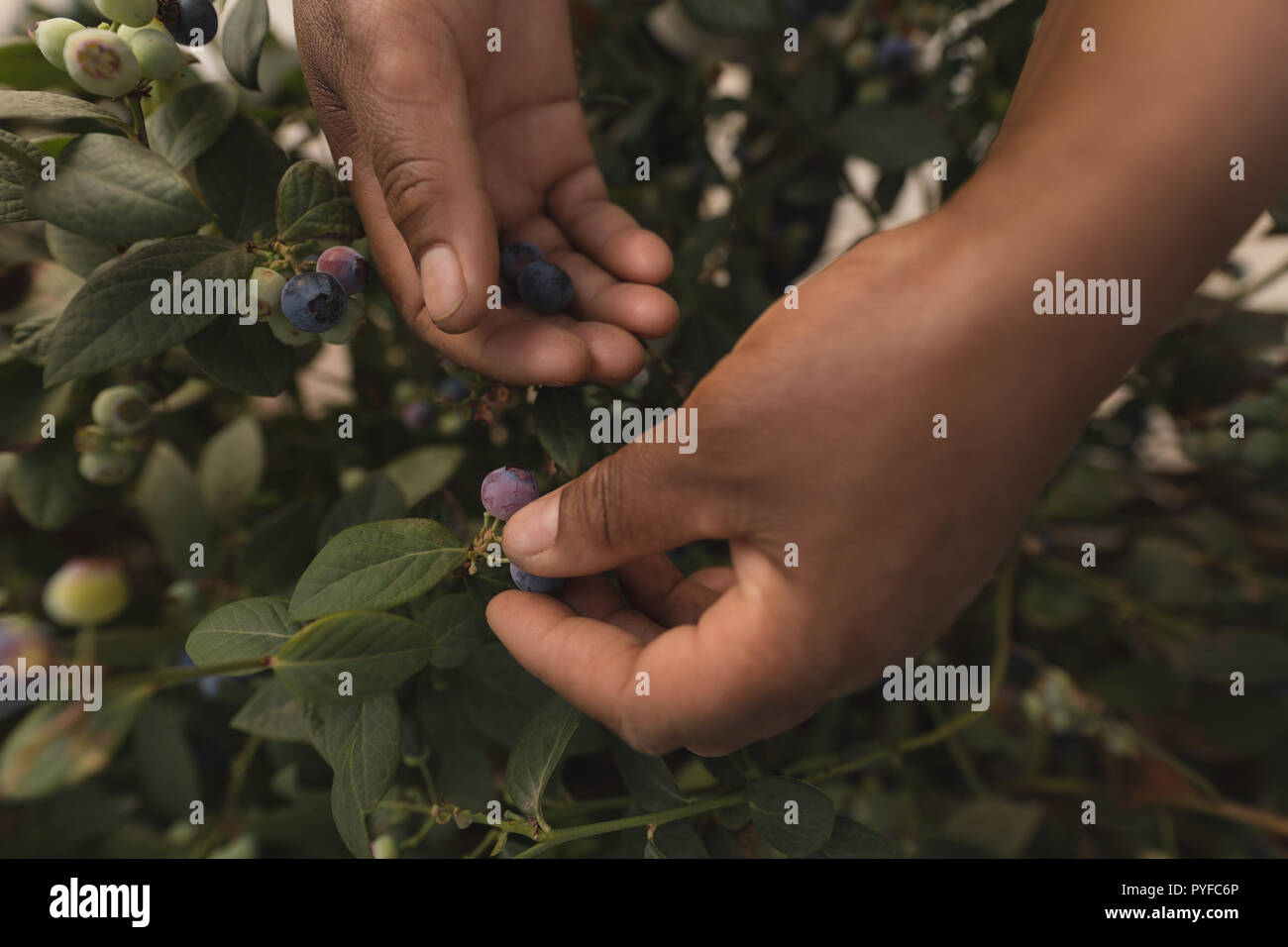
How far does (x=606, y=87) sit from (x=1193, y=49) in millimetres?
744

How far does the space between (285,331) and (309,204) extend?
0.33ft

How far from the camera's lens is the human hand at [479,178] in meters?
0.57

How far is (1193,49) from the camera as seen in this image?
18.9 inches

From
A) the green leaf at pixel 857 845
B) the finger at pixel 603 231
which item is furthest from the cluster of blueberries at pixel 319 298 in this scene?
the green leaf at pixel 857 845

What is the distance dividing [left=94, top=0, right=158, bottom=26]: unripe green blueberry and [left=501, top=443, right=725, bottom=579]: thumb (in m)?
0.48

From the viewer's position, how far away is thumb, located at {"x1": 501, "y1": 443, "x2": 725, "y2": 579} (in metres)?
0.51

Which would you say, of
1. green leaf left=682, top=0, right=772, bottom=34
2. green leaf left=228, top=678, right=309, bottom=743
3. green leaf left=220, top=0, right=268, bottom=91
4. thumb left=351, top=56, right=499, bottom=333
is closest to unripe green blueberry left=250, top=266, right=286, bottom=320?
thumb left=351, top=56, right=499, bottom=333

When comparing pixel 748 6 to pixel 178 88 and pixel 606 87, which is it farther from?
pixel 178 88

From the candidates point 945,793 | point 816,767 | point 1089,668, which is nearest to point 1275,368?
point 1089,668

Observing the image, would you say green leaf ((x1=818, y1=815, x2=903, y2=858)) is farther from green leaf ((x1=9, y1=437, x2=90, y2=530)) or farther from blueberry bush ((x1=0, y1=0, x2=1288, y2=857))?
green leaf ((x1=9, y1=437, x2=90, y2=530))

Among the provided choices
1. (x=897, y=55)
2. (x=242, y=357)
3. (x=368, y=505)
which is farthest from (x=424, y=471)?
(x=897, y=55)

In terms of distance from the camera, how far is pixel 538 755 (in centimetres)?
58

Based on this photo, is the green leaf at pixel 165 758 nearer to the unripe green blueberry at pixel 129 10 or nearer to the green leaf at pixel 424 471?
the green leaf at pixel 424 471

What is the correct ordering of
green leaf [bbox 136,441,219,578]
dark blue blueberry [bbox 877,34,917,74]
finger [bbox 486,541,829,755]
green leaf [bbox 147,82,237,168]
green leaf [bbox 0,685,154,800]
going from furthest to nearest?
dark blue blueberry [bbox 877,34,917,74]
green leaf [bbox 136,441,219,578]
green leaf [bbox 147,82,237,168]
finger [bbox 486,541,829,755]
green leaf [bbox 0,685,154,800]
